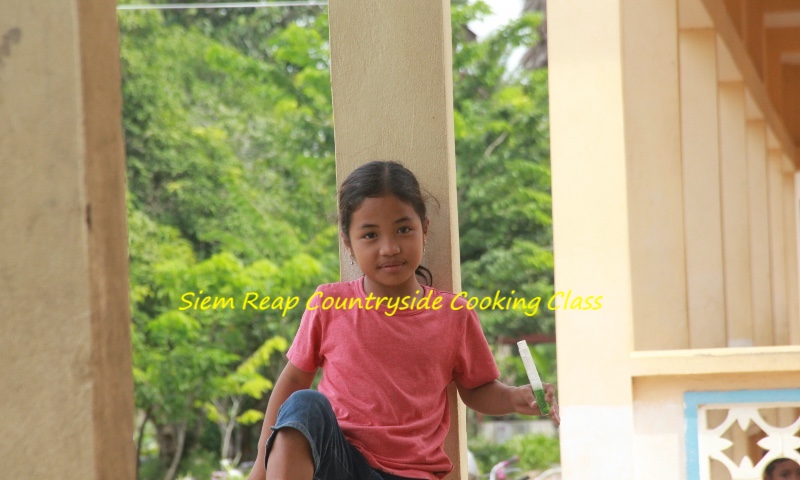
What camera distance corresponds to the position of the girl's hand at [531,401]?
214 centimetres

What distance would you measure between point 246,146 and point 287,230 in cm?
224

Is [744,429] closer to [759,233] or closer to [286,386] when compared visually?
[286,386]

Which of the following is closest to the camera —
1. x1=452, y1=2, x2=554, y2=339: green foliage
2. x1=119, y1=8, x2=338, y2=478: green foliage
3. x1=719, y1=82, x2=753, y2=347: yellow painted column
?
x1=719, y1=82, x2=753, y2=347: yellow painted column

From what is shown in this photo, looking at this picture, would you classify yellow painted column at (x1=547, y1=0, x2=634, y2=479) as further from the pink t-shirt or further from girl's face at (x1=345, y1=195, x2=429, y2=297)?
girl's face at (x1=345, y1=195, x2=429, y2=297)

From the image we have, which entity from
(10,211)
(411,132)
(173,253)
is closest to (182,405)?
(173,253)

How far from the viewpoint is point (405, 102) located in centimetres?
249

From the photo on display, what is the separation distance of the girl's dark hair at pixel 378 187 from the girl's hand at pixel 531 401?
0.45m

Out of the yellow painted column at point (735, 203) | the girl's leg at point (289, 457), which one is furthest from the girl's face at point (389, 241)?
the yellow painted column at point (735, 203)

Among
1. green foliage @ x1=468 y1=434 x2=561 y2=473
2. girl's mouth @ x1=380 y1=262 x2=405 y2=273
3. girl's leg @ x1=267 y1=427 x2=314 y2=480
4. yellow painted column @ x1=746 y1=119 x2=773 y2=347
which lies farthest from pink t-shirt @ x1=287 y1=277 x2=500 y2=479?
green foliage @ x1=468 y1=434 x2=561 y2=473

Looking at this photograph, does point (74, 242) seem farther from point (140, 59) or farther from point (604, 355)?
point (140, 59)

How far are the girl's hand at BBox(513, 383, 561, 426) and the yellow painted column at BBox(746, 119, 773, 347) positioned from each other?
4.00m

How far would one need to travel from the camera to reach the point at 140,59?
12.2m

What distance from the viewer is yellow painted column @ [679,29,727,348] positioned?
4.54 meters

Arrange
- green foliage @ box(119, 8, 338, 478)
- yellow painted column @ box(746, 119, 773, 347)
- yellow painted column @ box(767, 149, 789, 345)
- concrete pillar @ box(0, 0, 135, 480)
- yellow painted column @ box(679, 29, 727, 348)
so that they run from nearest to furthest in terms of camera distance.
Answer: concrete pillar @ box(0, 0, 135, 480) < yellow painted column @ box(679, 29, 727, 348) < yellow painted column @ box(746, 119, 773, 347) < yellow painted column @ box(767, 149, 789, 345) < green foliage @ box(119, 8, 338, 478)
